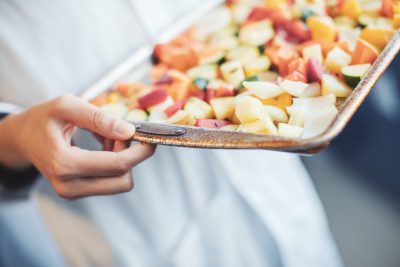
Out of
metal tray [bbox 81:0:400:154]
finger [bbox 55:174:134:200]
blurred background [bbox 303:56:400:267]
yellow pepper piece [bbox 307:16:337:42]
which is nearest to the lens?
metal tray [bbox 81:0:400:154]

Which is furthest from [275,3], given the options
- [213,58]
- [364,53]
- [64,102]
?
[64,102]

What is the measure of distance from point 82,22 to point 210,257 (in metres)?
0.56

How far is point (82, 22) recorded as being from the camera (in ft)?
3.02

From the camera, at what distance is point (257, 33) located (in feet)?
3.09

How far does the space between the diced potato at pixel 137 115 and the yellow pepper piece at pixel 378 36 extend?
399mm

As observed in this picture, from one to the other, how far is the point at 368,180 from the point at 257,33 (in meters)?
0.92

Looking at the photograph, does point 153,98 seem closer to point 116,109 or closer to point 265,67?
point 116,109

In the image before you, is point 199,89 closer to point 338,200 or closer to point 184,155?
point 184,155

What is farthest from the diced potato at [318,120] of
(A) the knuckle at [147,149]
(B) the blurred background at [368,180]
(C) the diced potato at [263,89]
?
(B) the blurred background at [368,180]

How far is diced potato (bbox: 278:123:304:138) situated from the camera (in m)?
0.59

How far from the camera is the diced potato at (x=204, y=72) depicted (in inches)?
33.8

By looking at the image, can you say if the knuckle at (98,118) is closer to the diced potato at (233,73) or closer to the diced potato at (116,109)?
the diced potato at (116,109)

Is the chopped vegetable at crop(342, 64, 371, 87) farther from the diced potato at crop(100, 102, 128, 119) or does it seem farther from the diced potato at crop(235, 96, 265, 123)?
the diced potato at crop(100, 102, 128, 119)

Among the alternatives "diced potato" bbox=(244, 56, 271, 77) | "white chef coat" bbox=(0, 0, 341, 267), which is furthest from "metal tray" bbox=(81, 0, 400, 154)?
"white chef coat" bbox=(0, 0, 341, 267)
